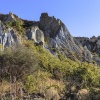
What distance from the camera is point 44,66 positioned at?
45.3m

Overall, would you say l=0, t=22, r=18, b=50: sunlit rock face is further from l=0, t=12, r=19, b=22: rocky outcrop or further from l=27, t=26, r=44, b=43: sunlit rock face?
l=0, t=12, r=19, b=22: rocky outcrop

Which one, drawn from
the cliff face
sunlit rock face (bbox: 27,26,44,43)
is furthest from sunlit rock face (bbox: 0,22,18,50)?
sunlit rock face (bbox: 27,26,44,43)

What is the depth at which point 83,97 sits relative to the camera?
27.1 m

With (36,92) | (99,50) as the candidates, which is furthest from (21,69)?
(99,50)


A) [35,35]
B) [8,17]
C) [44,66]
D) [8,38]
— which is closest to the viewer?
[44,66]

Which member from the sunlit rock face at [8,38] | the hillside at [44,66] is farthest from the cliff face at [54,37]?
the sunlit rock face at [8,38]

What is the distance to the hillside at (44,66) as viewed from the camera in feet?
93.8

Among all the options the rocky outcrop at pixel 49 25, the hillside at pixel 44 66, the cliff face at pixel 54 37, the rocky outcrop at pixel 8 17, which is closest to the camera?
the hillside at pixel 44 66

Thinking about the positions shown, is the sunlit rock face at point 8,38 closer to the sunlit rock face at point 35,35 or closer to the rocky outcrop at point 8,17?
the sunlit rock face at point 35,35

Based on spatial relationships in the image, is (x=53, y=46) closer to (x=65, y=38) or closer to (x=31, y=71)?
(x=65, y=38)

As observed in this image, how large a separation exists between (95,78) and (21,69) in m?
10.1

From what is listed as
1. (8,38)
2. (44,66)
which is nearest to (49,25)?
(8,38)

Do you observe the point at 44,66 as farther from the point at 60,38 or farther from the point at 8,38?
the point at 60,38

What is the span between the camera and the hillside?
28584 millimetres
